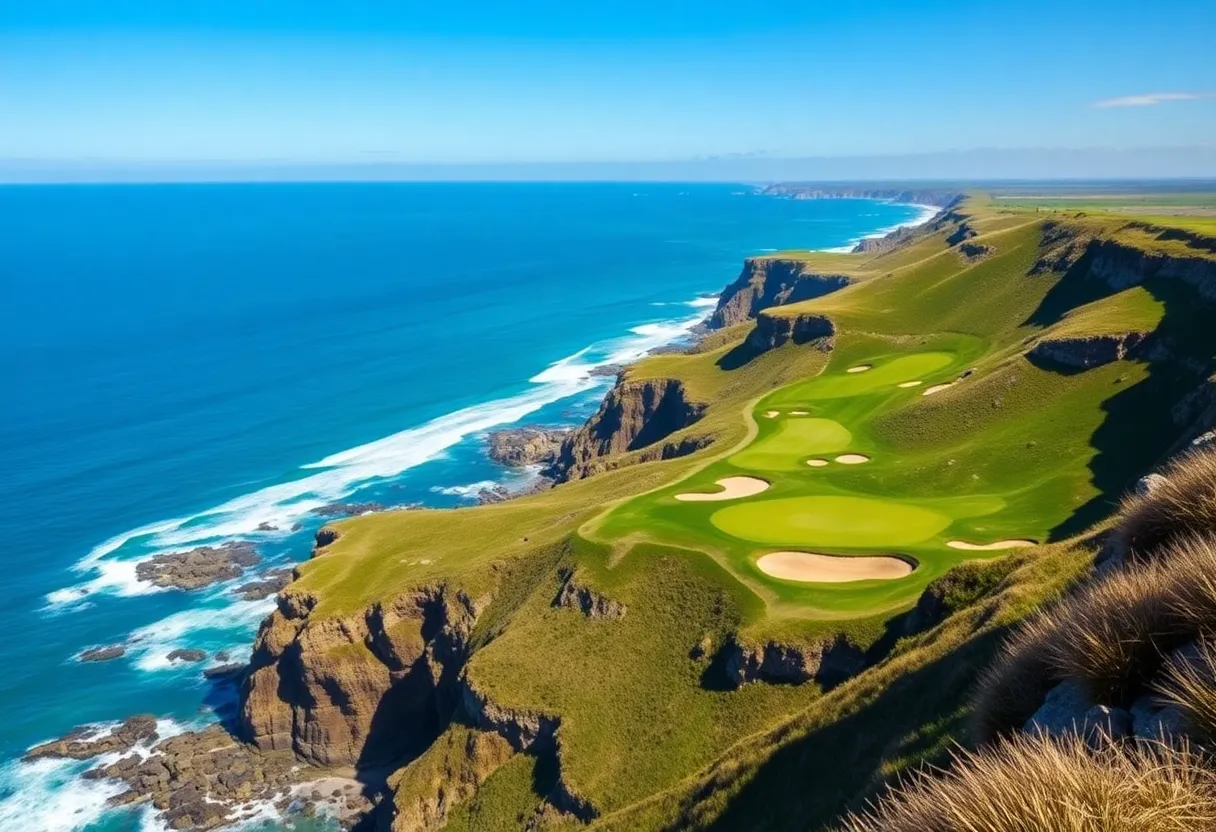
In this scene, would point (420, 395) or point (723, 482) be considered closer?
point (723, 482)

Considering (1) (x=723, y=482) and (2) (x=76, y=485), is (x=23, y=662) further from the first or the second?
(1) (x=723, y=482)

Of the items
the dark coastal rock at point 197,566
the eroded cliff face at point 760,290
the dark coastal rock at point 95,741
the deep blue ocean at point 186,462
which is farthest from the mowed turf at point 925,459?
the eroded cliff face at point 760,290

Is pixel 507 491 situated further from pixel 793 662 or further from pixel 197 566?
pixel 793 662

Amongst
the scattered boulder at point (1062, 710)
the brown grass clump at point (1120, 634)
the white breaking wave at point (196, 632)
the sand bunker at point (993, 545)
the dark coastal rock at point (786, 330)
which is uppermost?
the brown grass clump at point (1120, 634)

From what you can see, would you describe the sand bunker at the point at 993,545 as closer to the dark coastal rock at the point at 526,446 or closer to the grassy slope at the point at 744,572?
the grassy slope at the point at 744,572

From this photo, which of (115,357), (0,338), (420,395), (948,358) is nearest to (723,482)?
(948,358)

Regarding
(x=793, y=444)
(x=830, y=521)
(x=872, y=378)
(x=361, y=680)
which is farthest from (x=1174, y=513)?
(x=872, y=378)
